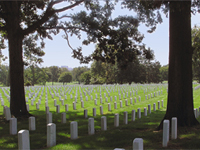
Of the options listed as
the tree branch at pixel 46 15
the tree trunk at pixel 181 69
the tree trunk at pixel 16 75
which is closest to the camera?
the tree trunk at pixel 181 69

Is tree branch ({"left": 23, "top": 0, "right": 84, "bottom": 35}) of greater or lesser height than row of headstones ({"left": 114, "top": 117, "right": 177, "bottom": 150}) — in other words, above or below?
above

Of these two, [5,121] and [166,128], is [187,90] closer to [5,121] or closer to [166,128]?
[166,128]

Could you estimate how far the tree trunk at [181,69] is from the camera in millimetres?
6344

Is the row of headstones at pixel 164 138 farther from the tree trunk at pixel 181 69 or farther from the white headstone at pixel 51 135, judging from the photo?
the white headstone at pixel 51 135

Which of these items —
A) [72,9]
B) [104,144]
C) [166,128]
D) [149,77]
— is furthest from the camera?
[149,77]

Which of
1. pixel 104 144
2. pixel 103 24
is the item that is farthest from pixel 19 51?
pixel 104 144

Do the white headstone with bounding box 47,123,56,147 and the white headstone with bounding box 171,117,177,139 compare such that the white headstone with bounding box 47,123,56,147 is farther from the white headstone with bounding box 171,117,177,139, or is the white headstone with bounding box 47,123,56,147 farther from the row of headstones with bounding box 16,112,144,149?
the white headstone with bounding box 171,117,177,139

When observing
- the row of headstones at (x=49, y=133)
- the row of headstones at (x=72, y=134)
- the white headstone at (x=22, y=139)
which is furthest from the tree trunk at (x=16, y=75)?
the white headstone at (x=22, y=139)

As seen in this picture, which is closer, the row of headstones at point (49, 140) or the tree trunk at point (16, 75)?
the row of headstones at point (49, 140)

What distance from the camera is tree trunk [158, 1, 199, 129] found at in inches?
250

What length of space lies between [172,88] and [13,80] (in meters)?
6.76

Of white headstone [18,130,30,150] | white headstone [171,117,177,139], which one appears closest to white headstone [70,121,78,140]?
white headstone [18,130,30,150]

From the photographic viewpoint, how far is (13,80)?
9.34 m

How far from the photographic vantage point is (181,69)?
20.8ft
